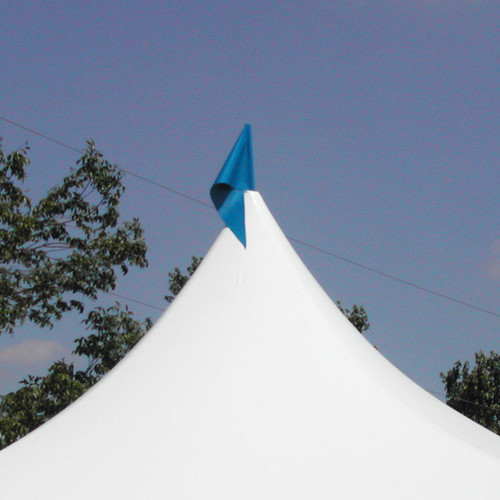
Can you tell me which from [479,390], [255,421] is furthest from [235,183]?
[479,390]

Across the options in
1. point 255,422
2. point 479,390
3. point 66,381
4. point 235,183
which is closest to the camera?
point 255,422

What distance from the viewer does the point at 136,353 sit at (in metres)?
4.64

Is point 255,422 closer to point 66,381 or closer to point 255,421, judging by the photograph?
point 255,421

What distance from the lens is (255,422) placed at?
3.79m

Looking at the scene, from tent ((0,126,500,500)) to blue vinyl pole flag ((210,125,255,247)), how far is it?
1.80 feet

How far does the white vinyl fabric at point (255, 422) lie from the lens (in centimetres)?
347

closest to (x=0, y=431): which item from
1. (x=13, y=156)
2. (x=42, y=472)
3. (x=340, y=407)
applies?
(x=13, y=156)

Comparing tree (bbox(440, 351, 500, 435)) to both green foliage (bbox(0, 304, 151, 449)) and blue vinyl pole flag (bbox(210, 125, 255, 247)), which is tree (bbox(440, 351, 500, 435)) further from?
blue vinyl pole flag (bbox(210, 125, 255, 247))

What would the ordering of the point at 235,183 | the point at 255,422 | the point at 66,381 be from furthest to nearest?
1. the point at 66,381
2. the point at 235,183
3. the point at 255,422

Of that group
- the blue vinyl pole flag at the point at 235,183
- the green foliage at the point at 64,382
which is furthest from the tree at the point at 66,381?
the blue vinyl pole flag at the point at 235,183

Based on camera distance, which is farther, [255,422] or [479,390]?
[479,390]

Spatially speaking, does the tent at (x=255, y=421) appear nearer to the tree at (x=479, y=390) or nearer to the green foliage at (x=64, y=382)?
the green foliage at (x=64, y=382)

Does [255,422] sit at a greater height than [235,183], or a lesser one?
lesser

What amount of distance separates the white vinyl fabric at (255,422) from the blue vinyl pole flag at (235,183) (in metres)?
0.57
